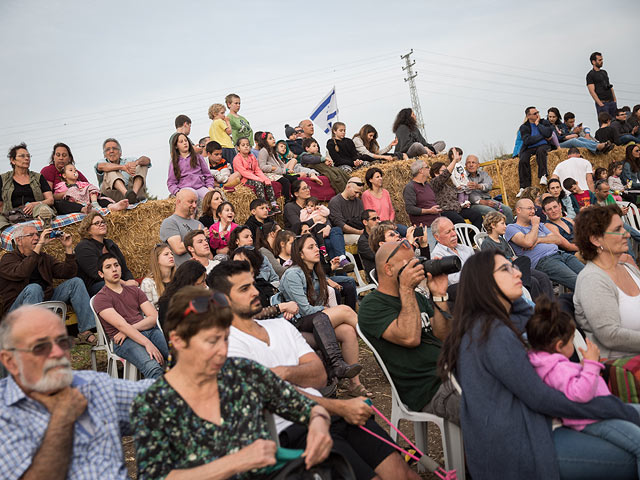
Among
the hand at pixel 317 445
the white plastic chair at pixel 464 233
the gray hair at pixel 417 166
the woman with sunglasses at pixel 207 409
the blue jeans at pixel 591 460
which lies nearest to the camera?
the woman with sunglasses at pixel 207 409

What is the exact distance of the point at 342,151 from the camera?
10.2 metres

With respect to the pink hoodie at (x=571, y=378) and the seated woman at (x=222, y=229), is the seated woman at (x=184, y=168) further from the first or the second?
the pink hoodie at (x=571, y=378)

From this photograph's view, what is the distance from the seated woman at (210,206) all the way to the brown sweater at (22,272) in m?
1.93

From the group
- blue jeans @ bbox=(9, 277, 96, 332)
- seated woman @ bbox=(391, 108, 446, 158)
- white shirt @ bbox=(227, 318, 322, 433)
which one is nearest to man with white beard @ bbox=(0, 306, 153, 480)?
white shirt @ bbox=(227, 318, 322, 433)

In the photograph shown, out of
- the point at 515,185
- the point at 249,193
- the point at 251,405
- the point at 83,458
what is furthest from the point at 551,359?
the point at 515,185

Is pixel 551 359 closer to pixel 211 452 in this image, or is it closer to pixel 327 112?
pixel 211 452

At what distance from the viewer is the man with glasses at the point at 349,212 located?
8.07 m

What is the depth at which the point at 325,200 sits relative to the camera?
930cm

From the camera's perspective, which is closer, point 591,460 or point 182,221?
point 591,460

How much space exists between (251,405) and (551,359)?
4.32 ft

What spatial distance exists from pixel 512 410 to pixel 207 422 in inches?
49.9

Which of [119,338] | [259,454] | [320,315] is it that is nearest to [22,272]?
[119,338]

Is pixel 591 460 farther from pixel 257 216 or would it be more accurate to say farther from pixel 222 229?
pixel 257 216

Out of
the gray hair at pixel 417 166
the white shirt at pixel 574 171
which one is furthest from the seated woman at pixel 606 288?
the white shirt at pixel 574 171
